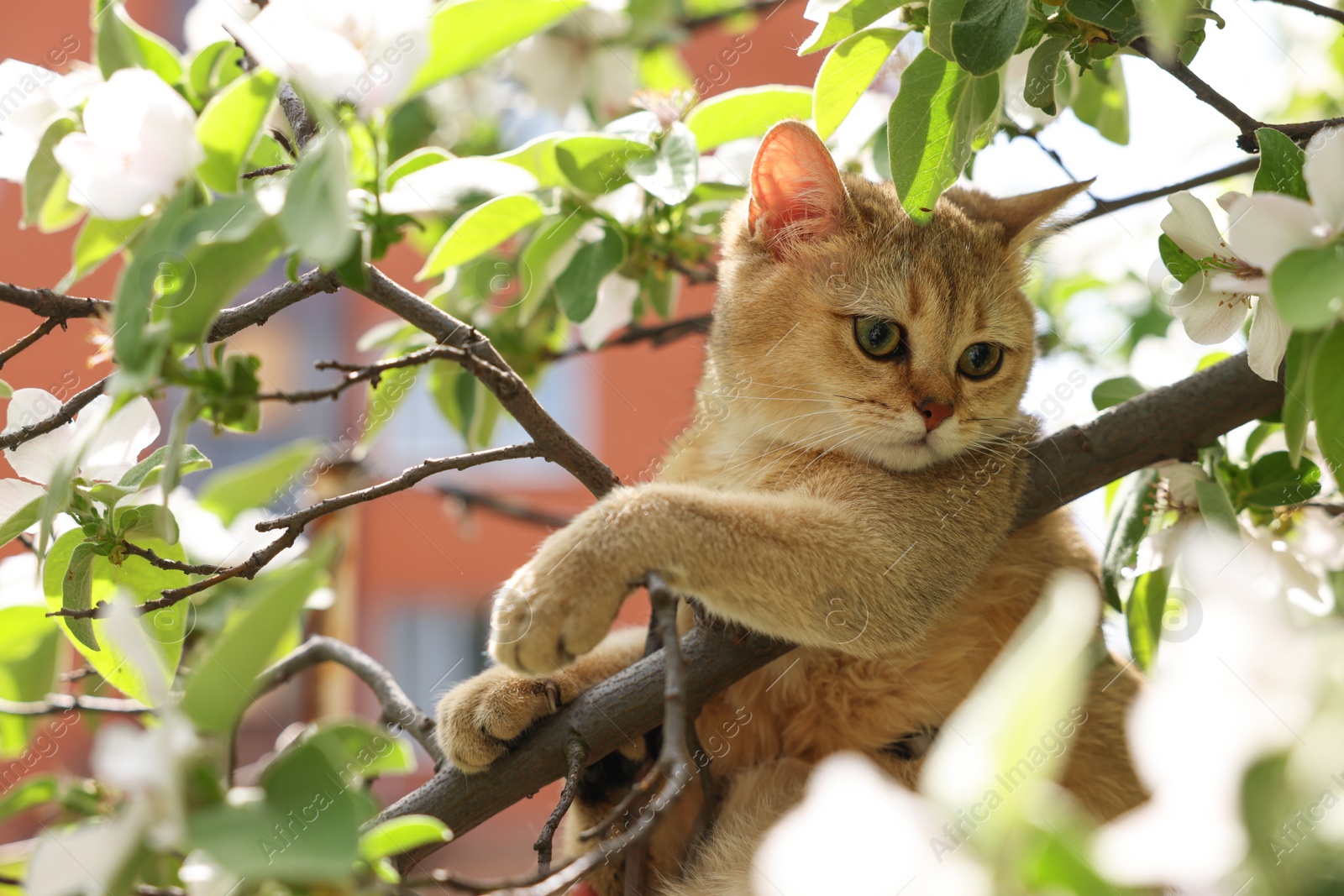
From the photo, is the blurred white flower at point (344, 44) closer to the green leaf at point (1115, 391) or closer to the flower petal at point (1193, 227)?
the flower petal at point (1193, 227)

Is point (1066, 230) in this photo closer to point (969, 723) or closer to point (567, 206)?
point (567, 206)

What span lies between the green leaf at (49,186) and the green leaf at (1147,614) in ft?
Answer: 4.61

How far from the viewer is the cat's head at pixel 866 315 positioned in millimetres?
1497

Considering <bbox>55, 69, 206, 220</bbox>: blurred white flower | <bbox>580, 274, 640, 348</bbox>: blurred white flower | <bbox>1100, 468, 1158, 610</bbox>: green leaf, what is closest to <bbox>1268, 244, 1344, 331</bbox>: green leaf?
<bbox>1100, 468, 1158, 610</bbox>: green leaf

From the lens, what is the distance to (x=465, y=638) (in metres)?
6.20

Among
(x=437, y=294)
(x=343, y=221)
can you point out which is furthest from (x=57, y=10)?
(x=343, y=221)

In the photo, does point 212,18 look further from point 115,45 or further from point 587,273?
point 587,273

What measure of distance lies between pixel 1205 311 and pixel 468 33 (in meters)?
0.84

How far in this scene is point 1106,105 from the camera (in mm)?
1501

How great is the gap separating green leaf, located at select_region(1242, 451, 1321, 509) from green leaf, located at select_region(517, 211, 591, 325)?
39.2 inches

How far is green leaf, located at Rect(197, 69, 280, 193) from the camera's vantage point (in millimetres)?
797

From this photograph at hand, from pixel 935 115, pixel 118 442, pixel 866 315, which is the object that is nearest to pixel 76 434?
pixel 118 442

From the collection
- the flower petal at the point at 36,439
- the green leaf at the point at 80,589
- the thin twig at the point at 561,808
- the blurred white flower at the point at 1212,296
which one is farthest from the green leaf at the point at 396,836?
the blurred white flower at the point at 1212,296

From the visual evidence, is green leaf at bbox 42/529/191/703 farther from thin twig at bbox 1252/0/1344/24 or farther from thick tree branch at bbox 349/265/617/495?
thin twig at bbox 1252/0/1344/24
